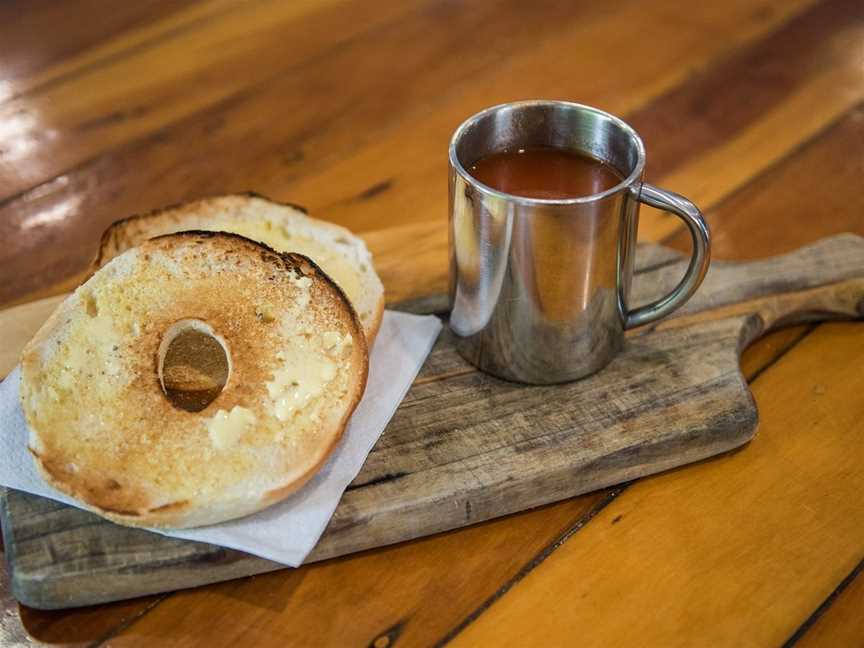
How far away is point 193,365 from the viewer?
3.76ft

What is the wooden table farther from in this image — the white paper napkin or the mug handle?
the mug handle

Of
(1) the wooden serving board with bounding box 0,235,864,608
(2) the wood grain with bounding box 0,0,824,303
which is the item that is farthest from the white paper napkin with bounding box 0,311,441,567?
(2) the wood grain with bounding box 0,0,824,303

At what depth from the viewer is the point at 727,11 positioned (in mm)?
2258

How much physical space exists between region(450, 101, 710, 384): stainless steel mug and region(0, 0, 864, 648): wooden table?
0.20m

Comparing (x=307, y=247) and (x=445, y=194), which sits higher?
(x=307, y=247)

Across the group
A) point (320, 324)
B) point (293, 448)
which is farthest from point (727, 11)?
point (293, 448)

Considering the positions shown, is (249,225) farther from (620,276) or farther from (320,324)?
(620,276)

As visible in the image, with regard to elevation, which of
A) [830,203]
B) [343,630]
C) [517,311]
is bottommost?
[830,203]

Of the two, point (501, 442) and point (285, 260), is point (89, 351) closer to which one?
point (285, 260)

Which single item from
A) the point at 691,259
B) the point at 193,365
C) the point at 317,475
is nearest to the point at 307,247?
the point at 193,365

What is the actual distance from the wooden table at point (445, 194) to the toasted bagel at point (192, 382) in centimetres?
13

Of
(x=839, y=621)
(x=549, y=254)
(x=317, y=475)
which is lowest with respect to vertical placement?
(x=839, y=621)

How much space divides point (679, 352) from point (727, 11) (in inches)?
51.5

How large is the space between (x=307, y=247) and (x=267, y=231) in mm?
63
